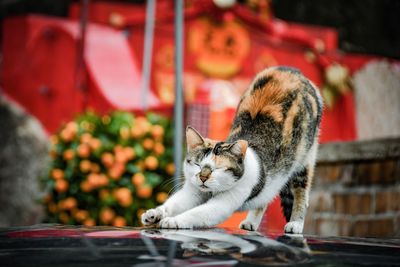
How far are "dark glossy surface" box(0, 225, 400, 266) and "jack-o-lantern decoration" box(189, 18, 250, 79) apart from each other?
5109 millimetres

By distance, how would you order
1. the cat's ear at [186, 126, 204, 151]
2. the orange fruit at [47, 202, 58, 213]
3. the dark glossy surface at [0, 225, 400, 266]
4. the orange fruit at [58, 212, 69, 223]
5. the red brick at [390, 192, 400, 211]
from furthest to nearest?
the orange fruit at [47, 202, 58, 213] < the orange fruit at [58, 212, 69, 223] < the red brick at [390, 192, 400, 211] < the cat's ear at [186, 126, 204, 151] < the dark glossy surface at [0, 225, 400, 266]

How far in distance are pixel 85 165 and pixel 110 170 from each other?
165 mm

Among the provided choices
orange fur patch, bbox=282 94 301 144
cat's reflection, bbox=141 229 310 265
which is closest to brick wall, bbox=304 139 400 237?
orange fur patch, bbox=282 94 301 144

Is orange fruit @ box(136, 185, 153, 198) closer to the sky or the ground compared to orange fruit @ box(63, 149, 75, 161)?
closer to the ground

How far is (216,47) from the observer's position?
6.57 m

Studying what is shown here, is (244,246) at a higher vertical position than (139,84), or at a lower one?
lower

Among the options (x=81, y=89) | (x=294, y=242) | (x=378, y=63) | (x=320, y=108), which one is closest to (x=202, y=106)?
(x=81, y=89)

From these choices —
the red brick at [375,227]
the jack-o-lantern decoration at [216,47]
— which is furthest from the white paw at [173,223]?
the jack-o-lantern decoration at [216,47]

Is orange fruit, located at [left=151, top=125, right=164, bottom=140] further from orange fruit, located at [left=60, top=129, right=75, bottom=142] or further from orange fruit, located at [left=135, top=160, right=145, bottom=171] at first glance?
orange fruit, located at [left=60, top=129, right=75, bottom=142]

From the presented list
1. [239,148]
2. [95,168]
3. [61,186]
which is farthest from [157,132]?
[239,148]

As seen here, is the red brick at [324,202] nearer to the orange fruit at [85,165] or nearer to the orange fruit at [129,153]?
the orange fruit at [129,153]

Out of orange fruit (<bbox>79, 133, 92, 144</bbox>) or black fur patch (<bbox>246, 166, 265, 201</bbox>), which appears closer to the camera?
black fur patch (<bbox>246, 166, 265, 201</bbox>)

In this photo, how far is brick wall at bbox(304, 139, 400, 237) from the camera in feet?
12.8

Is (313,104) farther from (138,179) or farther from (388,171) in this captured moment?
(138,179)
